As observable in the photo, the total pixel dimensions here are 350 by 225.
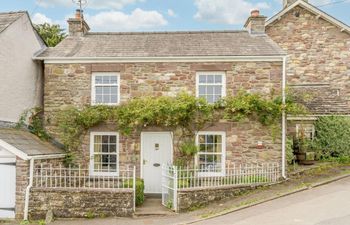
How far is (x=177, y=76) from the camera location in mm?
16297

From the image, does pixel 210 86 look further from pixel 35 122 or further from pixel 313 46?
pixel 313 46

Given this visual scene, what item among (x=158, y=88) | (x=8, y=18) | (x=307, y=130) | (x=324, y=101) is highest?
(x=8, y=18)

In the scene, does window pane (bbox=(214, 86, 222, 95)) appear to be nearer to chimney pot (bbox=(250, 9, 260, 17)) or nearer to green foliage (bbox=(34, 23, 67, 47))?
chimney pot (bbox=(250, 9, 260, 17))

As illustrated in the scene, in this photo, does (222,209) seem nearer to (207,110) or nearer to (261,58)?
(207,110)

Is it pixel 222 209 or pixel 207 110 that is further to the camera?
pixel 207 110

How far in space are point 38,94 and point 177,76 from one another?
6623 millimetres

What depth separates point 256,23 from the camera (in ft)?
60.2

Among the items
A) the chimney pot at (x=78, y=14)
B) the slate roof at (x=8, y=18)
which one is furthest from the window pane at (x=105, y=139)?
the chimney pot at (x=78, y=14)

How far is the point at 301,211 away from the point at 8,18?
44.7 feet

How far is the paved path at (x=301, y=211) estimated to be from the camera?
1081 cm

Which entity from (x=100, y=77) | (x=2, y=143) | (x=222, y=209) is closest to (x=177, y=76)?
(x=100, y=77)

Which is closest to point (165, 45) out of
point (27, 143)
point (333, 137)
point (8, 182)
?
point (27, 143)

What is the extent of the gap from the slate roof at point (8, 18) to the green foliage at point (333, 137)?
1556 cm

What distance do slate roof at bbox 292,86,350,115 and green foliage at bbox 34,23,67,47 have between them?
21599 mm
